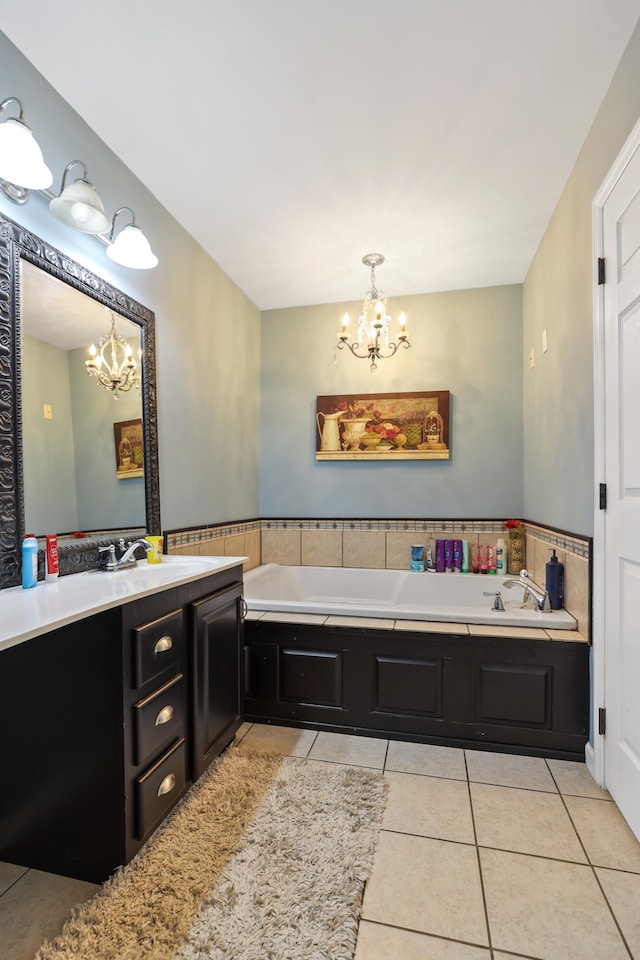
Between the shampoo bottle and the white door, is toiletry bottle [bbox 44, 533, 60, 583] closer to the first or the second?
the white door

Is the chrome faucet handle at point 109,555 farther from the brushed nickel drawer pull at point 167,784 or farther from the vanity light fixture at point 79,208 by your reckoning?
the vanity light fixture at point 79,208

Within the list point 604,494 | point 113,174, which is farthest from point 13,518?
point 604,494

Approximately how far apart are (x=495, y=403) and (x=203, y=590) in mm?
2480

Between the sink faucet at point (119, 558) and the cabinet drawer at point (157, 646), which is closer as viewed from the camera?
the cabinet drawer at point (157, 646)

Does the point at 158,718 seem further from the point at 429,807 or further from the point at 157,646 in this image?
the point at 429,807

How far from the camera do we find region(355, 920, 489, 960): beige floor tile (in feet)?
3.76

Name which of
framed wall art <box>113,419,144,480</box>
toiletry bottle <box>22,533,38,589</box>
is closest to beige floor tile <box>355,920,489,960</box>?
toiletry bottle <box>22,533,38,589</box>

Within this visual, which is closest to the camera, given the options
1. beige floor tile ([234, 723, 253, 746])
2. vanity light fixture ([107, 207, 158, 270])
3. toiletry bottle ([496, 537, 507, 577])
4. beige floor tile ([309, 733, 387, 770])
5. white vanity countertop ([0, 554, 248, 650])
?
white vanity countertop ([0, 554, 248, 650])

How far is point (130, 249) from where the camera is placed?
6.25 ft

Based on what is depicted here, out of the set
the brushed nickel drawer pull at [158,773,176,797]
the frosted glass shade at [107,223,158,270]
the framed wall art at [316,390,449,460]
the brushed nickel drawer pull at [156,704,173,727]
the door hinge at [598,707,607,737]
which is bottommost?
the brushed nickel drawer pull at [158,773,176,797]

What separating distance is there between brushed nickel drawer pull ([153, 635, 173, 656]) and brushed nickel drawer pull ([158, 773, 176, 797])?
1.40 ft

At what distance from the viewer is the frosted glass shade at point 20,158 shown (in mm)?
1347

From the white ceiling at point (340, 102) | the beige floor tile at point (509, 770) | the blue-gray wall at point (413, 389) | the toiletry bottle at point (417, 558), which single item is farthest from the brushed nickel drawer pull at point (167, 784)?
the white ceiling at point (340, 102)

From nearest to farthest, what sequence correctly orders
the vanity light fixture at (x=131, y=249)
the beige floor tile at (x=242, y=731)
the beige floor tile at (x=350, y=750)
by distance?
1. the vanity light fixture at (x=131, y=249)
2. the beige floor tile at (x=350, y=750)
3. the beige floor tile at (x=242, y=731)
